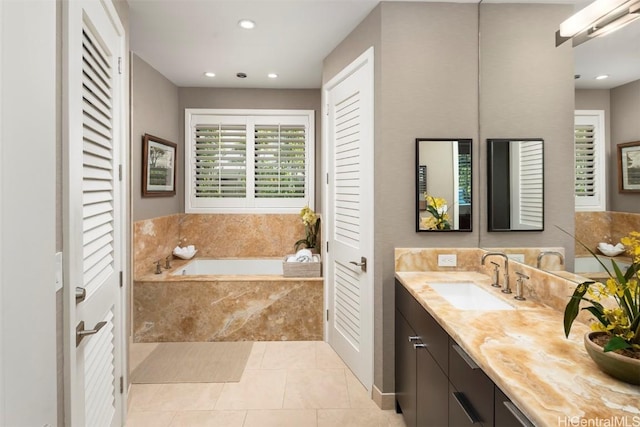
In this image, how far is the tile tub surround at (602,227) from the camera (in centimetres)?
128

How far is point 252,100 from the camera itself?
4.26 m

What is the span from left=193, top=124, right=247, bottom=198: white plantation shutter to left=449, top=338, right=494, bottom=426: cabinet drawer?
11.3ft

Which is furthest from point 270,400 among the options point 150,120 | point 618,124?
point 150,120

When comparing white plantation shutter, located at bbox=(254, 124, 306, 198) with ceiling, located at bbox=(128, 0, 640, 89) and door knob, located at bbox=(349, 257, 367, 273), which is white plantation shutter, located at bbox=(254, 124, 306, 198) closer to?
ceiling, located at bbox=(128, 0, 640, 89)

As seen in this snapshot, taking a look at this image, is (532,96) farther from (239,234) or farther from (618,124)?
(239,234)

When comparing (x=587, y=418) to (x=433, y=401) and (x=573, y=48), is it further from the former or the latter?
(x=573, y=48)

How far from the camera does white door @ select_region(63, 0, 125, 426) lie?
1.26 m

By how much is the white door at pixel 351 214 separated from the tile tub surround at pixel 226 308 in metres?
0.27

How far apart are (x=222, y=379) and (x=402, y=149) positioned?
7.02 feet

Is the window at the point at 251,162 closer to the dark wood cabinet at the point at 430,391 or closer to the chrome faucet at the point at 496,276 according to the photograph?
the chrome faucet at the point at 496,276

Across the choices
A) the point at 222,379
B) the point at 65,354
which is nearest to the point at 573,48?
the point at 65,354

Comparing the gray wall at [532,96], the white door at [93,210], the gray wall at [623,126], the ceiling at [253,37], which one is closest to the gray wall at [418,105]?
the gray wall at [532,96]

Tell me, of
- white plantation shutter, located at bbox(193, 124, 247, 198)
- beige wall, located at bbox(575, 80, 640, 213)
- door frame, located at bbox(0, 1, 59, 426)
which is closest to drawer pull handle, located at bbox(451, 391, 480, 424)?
beige wall, located at bbox(575, 80, 640, 213)

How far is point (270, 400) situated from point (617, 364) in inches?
80.7
